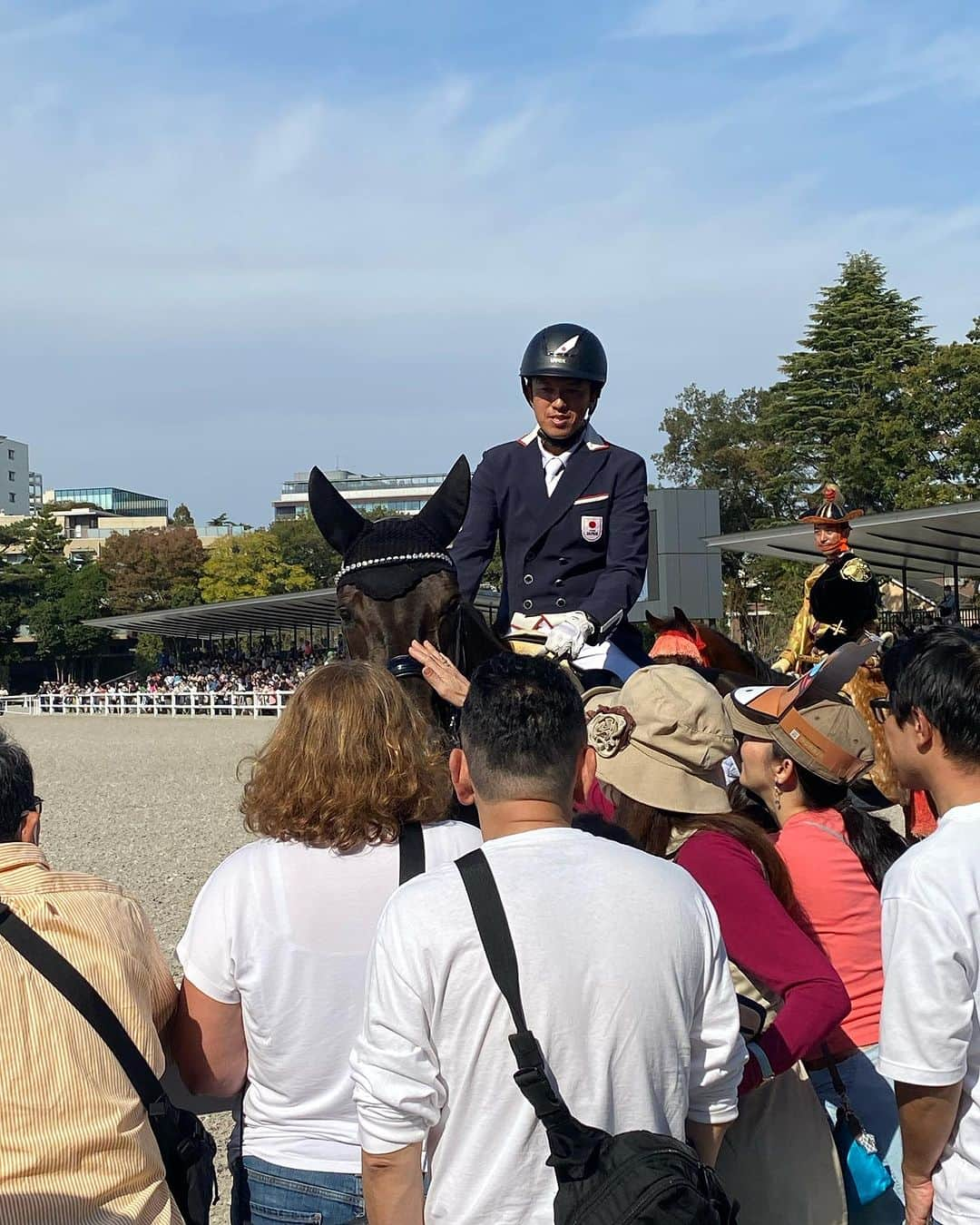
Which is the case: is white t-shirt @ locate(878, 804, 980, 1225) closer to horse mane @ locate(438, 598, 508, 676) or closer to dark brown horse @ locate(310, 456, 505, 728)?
dark brown horse @ locate(310, 456, 505, 728)

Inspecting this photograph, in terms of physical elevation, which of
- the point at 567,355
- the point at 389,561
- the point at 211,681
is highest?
the point at 567,355

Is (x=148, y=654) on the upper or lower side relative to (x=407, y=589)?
lower

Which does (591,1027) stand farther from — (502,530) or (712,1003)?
(502,530)

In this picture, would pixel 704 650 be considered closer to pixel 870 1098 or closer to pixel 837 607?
pixel 837 607

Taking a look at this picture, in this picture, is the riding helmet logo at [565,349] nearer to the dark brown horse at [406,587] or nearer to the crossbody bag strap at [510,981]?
the dark brown horse at [406,587]

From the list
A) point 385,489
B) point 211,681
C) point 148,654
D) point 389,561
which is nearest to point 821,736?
point 389,561

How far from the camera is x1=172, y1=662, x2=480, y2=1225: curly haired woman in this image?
9.07 ft

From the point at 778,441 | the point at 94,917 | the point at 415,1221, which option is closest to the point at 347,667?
the point at 94,917

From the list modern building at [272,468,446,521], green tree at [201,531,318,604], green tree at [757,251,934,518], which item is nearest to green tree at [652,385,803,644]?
green tree at [757,251,934,518]

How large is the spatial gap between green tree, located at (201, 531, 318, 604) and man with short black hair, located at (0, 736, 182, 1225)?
7034 centimetres

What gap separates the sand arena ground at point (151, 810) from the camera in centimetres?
1235

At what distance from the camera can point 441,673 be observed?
434 centimetres

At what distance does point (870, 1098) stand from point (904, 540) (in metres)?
18.5

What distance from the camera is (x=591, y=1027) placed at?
2238 millimetres
